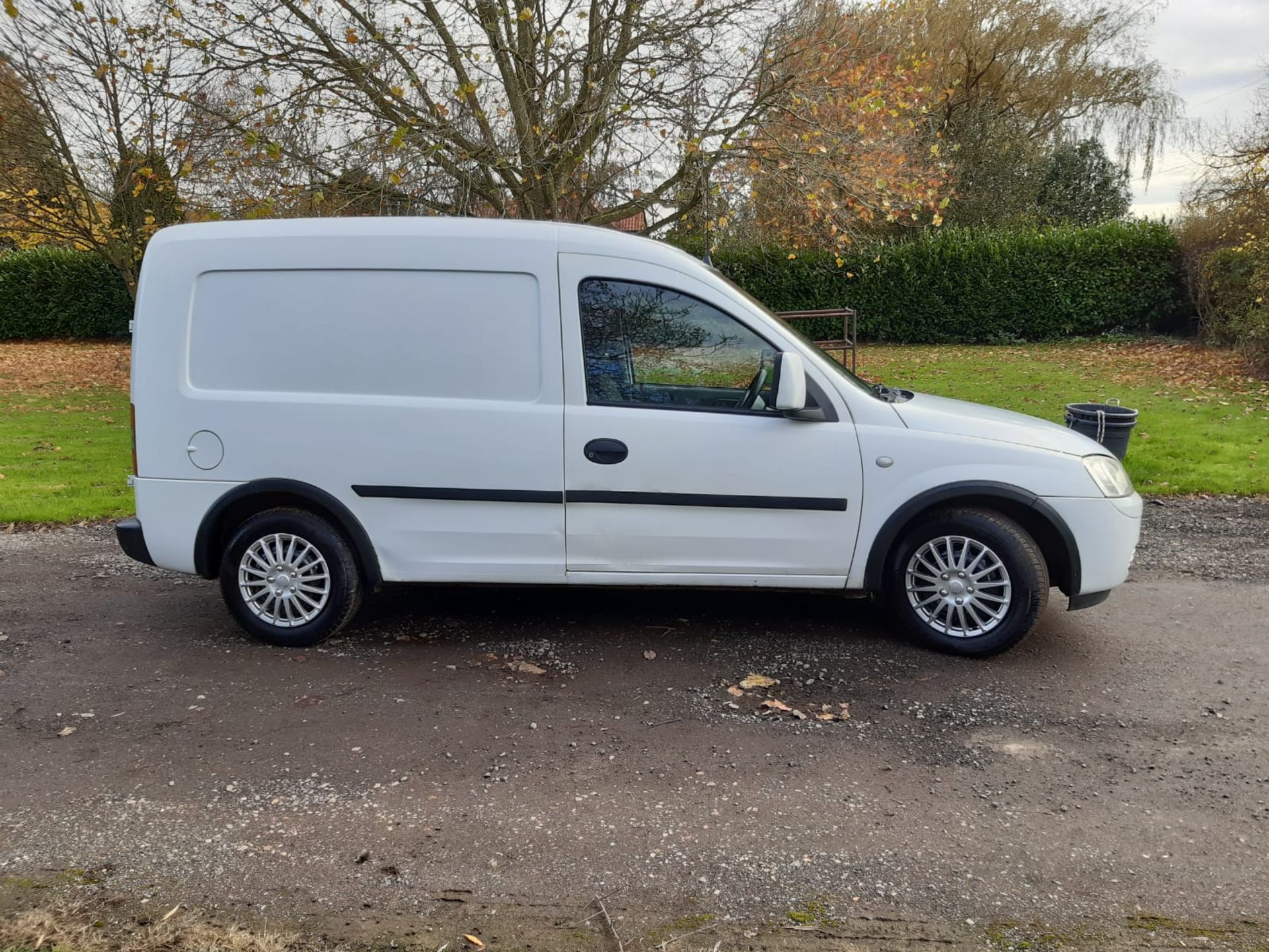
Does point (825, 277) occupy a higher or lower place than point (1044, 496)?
higher

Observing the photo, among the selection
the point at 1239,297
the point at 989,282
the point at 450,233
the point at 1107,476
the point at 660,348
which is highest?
the point at 989,282

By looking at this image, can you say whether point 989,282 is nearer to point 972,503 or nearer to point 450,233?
point 972,503

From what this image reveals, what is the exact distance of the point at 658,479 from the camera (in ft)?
15.0

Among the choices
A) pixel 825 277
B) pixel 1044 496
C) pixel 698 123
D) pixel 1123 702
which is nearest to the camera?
pixel 1123 702

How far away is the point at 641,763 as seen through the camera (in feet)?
12.0

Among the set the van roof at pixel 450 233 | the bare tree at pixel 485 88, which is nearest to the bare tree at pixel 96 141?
the bare tree at pixel 485 88

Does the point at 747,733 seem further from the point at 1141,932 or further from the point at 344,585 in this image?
the point at 344,585

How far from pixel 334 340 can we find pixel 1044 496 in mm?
3604

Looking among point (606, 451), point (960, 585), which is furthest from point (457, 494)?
point (960, 585)

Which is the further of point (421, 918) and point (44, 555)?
point (44, 555)

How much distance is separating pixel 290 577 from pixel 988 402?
1074 cm

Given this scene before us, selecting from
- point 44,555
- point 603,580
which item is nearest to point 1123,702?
point 603,580

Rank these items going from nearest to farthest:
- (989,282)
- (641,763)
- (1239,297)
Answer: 1. (641,763)
2. (1239,297)
3. (989,282)

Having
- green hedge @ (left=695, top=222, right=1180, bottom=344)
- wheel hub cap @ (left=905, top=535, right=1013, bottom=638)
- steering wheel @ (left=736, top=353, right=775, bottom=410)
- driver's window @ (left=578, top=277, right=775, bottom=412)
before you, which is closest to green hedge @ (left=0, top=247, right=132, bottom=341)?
green hedge @ (left=695, top=222, right=1180, bottom=344)
